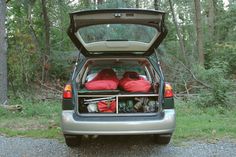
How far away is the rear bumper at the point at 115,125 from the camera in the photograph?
189 inches

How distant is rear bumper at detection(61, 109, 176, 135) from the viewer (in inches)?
189

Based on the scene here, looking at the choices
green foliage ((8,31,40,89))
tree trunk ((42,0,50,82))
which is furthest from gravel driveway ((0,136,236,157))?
tree trunk ((42,0,50,82))

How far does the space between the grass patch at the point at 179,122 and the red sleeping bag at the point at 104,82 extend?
123cm

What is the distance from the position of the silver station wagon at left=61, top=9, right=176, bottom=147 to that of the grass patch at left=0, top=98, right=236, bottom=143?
34.9 inches

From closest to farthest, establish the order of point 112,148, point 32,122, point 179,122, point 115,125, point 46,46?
point 115,125 < point 112,148 < point 179,122 < point 32,122 < point 46,46

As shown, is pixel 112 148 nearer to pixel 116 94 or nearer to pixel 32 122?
pixel 116 94

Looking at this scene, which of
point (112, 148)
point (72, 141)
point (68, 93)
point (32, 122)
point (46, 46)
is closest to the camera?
point (68, 93)

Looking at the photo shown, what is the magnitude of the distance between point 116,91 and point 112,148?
974mm

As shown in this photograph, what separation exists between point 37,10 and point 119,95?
14279mm

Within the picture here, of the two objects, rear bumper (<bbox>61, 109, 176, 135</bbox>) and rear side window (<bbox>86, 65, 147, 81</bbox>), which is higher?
rear side window (<bbox>86, 65, 147, 81</bbox>)

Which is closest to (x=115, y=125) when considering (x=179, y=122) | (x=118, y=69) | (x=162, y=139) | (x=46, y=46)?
(x=162, y=139)

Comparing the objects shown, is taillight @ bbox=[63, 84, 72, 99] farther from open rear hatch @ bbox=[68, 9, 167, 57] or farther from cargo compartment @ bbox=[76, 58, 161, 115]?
open rear hatch @ bbox=[68, 9, 167, 57]

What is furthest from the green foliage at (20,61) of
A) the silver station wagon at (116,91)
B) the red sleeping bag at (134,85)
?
the red sleeping bag at (134,85)

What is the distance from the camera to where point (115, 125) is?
15.8 feet
